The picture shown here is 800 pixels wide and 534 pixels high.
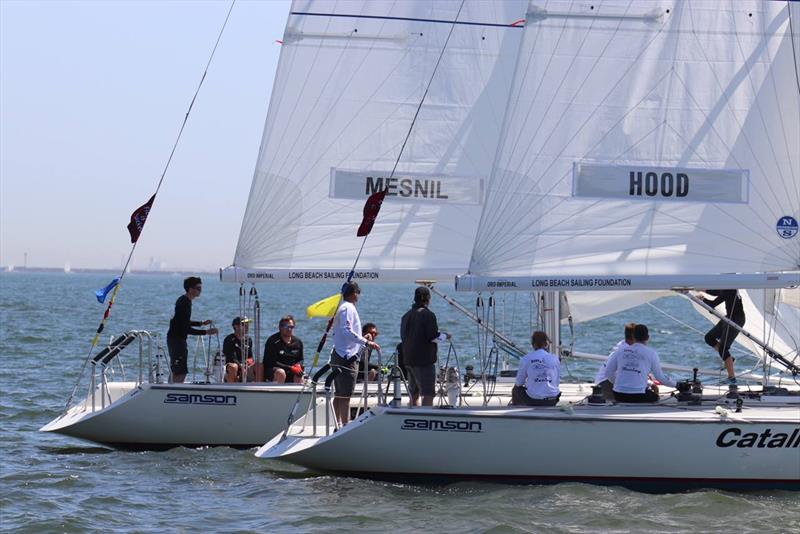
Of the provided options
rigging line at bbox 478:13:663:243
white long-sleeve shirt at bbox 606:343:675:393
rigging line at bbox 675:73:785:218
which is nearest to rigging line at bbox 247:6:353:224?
rigging line at bbox 478:13:663:243

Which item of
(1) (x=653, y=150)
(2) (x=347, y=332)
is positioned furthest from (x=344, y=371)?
(1) (x=653, y=150)

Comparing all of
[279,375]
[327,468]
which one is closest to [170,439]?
[279,375]

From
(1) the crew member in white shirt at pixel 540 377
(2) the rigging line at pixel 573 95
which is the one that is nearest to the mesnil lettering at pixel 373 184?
(2) the rigging line at pixel 573 95

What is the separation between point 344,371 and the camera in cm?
1416

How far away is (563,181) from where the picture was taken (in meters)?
14.0

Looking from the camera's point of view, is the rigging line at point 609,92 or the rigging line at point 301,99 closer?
the rigging line at point 609,92

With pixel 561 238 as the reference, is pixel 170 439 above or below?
below

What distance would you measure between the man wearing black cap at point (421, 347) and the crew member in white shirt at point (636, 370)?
1.87 metres

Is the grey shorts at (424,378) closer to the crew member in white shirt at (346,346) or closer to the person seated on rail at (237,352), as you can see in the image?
the crew member in white shirt at (346,346)

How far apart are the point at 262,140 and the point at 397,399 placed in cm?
577

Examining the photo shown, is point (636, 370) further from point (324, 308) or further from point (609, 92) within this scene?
point (324, 308)

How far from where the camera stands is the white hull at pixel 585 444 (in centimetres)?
1305

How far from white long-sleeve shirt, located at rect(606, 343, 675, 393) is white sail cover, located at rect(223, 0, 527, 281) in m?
4.03

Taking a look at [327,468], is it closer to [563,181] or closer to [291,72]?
[563,181]
